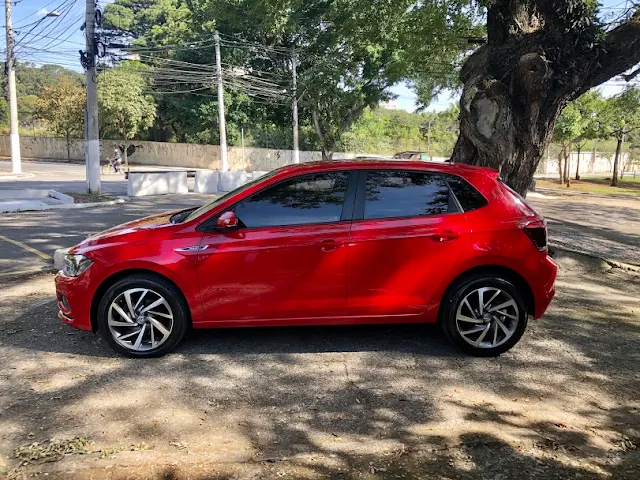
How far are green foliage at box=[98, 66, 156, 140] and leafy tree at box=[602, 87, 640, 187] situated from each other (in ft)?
109

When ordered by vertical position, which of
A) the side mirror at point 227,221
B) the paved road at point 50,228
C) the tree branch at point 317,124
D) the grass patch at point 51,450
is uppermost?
the tree branch at point 317,124

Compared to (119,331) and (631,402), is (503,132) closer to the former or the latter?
(631,402)

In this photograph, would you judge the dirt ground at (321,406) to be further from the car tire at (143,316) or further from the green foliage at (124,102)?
the green foliage at (124,102)

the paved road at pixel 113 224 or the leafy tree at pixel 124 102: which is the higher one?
the leafy tree at pixel 124 102

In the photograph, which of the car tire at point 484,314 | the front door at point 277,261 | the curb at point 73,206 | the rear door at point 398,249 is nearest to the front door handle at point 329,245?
the front door at point 277,261

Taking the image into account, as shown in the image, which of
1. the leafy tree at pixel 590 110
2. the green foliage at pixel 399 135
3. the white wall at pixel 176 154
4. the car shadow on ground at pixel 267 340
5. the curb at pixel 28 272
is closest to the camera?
the car shadow on ground at pixel 267 340

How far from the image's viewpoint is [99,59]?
17.7 m

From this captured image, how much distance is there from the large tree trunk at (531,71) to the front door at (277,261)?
3.73 metres

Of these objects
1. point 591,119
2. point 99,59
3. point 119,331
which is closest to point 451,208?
point 119,331

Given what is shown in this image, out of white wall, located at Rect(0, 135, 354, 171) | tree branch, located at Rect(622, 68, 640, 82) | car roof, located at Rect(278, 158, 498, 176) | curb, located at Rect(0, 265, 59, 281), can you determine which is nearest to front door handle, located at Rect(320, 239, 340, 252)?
car roof, located at Rect(278, 158, 498, 176)

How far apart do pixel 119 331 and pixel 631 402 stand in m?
3.97

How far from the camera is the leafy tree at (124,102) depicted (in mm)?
39688

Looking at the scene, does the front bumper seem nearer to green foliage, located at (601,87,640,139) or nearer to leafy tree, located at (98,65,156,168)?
green foliage, located at (601,87,640,139)

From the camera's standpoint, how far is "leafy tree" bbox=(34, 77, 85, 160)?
42.7m
